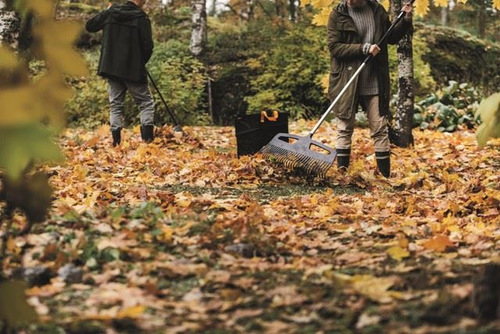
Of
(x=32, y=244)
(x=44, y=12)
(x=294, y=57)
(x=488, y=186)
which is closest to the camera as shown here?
(x=44, y=12)

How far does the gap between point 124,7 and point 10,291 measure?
257 inches

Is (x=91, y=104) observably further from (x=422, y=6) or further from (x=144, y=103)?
(x=422, y=6)

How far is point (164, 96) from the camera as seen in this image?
36.9ft

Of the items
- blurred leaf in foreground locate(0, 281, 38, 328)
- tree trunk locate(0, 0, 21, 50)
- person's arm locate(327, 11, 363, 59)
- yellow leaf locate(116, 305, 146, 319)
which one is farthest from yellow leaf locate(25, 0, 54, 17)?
person's arm locate(327, 11, 363, 59)

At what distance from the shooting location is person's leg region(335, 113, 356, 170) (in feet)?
20.7

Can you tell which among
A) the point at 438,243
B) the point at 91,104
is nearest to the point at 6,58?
the point at 438,243

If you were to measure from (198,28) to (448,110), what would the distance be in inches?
216

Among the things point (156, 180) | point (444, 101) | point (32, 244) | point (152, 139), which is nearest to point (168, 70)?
point (152, 139)

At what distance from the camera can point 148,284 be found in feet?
8.36

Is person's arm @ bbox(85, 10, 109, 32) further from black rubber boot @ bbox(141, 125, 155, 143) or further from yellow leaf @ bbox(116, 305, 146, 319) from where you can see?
yellow leaf @ bbox(116, 305, 146, 319)

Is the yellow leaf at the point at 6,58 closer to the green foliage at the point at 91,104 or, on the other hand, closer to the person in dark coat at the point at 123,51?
the person in dark coat at the point at 123,51

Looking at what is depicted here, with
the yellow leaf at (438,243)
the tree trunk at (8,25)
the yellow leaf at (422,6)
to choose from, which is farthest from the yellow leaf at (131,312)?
the yellow leaf at (422,6)

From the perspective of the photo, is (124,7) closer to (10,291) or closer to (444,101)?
(444,101)

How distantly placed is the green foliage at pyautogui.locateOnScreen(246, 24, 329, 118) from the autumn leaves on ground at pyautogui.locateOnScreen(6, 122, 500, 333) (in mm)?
6610
